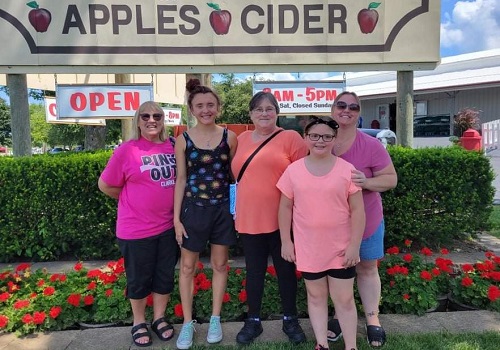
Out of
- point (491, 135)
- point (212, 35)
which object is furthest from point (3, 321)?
point (491, 135)

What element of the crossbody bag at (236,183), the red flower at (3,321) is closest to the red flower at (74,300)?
the red flower at (3,321)

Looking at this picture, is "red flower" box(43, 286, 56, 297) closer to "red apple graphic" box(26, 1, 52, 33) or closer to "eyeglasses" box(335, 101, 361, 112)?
"eyeglasses" box(335, 101, 361, 112)

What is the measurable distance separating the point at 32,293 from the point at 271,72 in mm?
3876

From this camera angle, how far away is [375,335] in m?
2.79

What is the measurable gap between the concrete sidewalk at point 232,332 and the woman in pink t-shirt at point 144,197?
21cm

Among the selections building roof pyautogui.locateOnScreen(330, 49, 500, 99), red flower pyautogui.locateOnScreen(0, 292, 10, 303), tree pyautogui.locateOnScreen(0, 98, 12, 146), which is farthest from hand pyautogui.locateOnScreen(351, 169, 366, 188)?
tree pyautogui.locateOnScreen(0, 98, 12, 146)

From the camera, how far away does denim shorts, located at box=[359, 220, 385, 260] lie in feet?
8.80

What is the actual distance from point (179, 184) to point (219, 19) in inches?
130

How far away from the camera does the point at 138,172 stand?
2723 millimetres

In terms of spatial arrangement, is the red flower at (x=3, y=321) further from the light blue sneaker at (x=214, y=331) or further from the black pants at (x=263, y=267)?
the black pants at (x=263, y=267)

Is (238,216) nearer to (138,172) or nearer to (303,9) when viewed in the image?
(138,172)

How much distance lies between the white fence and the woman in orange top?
1187cm

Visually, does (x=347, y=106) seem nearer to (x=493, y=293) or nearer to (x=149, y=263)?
(x=149, y=263)

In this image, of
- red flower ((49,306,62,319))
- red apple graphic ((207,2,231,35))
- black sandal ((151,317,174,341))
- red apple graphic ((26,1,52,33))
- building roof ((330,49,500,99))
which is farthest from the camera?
building roof ((330,49,500,99))
